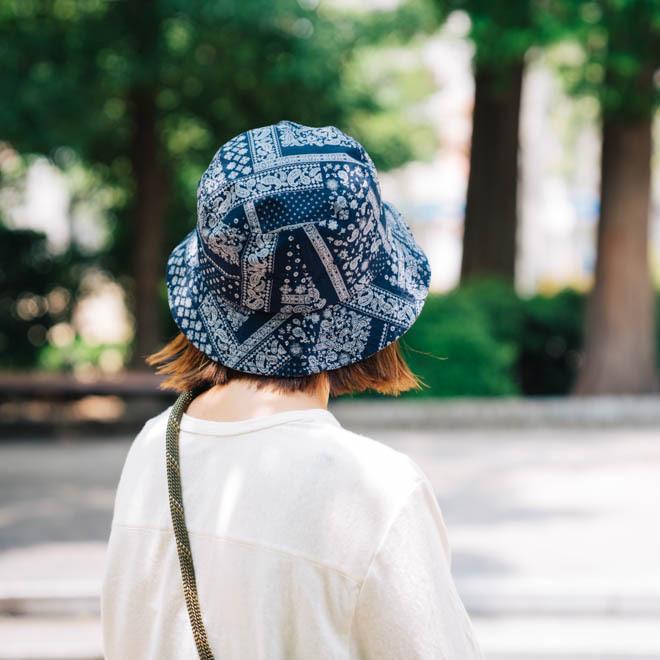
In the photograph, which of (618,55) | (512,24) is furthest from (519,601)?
(512,24)

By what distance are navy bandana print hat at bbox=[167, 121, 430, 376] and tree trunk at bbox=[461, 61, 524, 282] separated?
14.2m

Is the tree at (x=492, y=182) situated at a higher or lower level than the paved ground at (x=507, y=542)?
higher

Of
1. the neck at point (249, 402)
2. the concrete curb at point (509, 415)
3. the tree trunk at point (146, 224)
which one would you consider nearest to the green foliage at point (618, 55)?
the concrete curb at point (509, 415)

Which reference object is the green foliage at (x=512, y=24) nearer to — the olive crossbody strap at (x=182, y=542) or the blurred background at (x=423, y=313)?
the blurred background at (x=423, y=313)

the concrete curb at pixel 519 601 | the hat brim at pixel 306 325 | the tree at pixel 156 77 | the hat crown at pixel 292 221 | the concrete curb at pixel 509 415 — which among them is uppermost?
the tree at pixel 156 77

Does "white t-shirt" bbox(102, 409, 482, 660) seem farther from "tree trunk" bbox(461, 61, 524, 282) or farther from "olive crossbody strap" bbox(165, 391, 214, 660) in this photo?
"tree trunk" bbox(461, 61, 524, 282)

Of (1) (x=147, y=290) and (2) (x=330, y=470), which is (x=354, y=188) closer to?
(2) (x=330, y=470)

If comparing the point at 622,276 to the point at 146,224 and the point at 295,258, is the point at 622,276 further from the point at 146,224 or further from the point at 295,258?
the point at 295,258

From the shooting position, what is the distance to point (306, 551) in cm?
131

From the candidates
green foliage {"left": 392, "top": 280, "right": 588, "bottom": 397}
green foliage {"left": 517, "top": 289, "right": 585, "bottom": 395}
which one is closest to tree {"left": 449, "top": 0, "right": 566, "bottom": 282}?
green foliage {"left": 392, "top": 280, "right": 588, "bottom": 397}

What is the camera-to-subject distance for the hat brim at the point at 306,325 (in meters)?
1.46

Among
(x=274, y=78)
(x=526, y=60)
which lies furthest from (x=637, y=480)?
(x=526, y=60)

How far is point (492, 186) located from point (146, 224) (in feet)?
17.3

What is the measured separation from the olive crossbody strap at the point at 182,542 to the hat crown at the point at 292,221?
23cm
